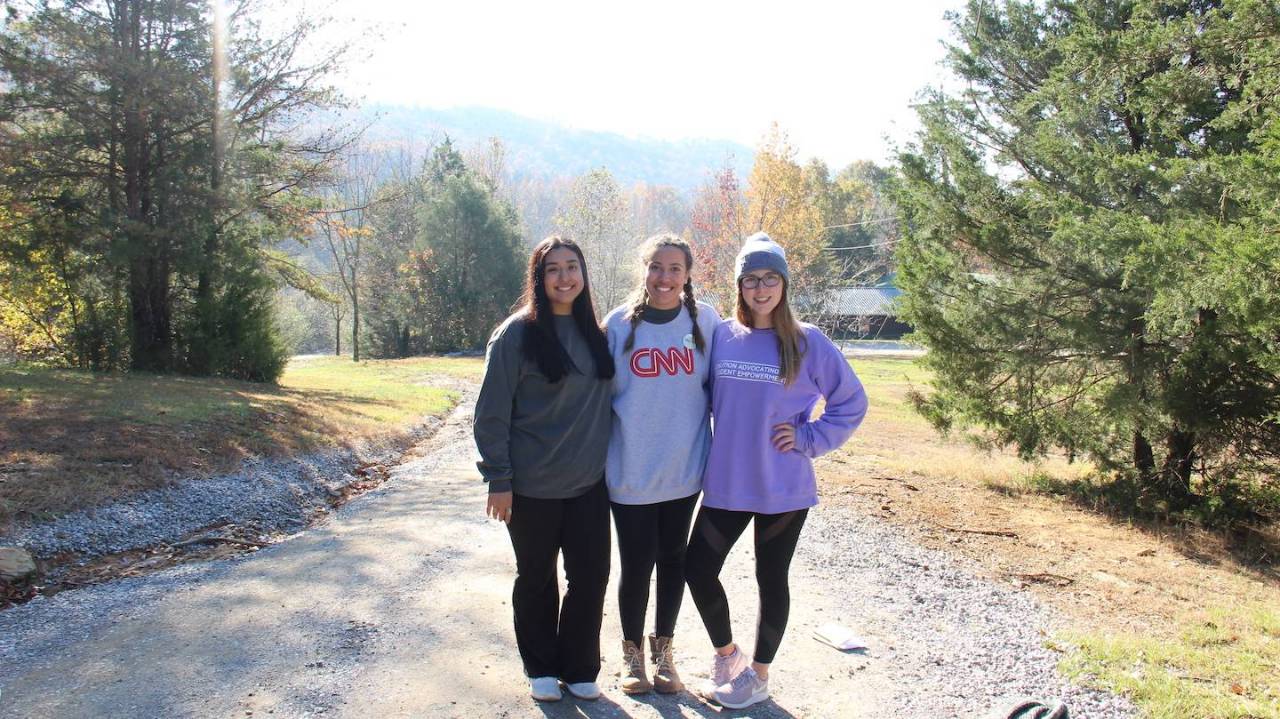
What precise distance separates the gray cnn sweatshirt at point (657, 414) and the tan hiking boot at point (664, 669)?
2.38 ft

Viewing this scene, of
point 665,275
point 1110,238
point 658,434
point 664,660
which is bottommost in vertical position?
point 664,660

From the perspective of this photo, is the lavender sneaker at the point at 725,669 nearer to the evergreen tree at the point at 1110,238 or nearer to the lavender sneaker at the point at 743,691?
the lavender sneaker at the point at 743,691

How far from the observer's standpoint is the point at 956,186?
902cm

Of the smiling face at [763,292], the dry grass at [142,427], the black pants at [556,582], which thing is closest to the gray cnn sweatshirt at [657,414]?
the black pants at [556,582]

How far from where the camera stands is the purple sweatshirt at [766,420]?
339cm

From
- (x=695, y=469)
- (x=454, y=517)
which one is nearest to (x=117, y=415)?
(x=454, y=517)

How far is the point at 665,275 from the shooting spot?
3.45m

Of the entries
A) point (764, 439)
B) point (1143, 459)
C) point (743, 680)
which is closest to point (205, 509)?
point (743, 680)

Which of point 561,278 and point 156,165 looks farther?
point 156,165

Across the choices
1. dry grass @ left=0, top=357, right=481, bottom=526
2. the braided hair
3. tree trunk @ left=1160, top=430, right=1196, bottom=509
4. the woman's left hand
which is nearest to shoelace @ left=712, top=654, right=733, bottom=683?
the woman's left hand

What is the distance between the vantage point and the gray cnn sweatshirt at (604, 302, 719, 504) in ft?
11.1

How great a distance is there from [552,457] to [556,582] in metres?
0.66

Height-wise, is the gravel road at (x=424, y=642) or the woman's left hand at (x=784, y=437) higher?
the woman's left hand at (x=784, y=437)

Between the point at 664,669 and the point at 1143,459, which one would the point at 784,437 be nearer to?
the point at 664,669
